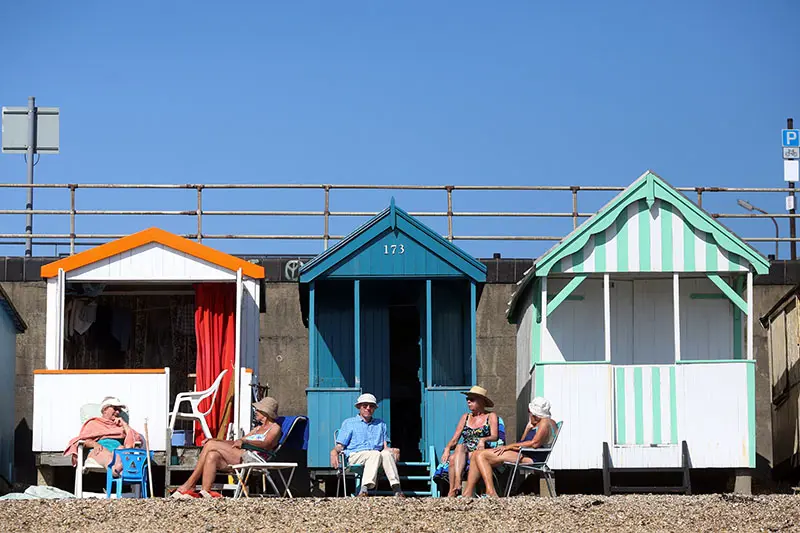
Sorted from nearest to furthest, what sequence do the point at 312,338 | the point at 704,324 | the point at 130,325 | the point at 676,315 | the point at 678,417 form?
the point at 678,417 < the point at 676,315 < the point at 312,338 < the point at 704,324 < the point at 130,325

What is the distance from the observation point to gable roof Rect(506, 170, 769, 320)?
17828mm

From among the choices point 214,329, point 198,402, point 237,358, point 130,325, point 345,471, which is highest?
point 130,325

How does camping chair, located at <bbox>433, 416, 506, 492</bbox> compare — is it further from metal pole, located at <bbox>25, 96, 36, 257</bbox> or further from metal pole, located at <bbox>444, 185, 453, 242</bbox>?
metal pole, located at <bbox>25, 96, 36, 257</bbox>

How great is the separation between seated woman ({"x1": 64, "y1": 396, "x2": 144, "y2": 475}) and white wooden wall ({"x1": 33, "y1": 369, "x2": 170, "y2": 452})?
1.03ft

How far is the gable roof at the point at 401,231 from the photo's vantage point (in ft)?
59.6

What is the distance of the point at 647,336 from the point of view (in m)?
18.9

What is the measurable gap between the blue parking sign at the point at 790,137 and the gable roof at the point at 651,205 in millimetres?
7964

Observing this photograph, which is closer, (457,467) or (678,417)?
(457,467)

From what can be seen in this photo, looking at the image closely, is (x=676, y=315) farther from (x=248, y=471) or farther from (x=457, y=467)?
(x=248, y=471)

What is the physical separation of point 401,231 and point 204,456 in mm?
3535

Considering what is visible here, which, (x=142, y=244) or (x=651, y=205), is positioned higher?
(x=651, y=205)

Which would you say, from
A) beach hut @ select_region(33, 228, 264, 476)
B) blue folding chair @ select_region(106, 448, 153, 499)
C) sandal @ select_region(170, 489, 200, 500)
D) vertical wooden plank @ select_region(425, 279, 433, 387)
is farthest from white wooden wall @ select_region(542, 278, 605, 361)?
blue folding chair @ select_region(106, 448, 153, 499)

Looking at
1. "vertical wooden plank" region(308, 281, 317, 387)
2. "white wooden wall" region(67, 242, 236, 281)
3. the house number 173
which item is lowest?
"vertical wooden plank" region(308, 281, 317, 387)

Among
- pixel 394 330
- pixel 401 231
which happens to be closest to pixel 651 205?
pixel 401 231
